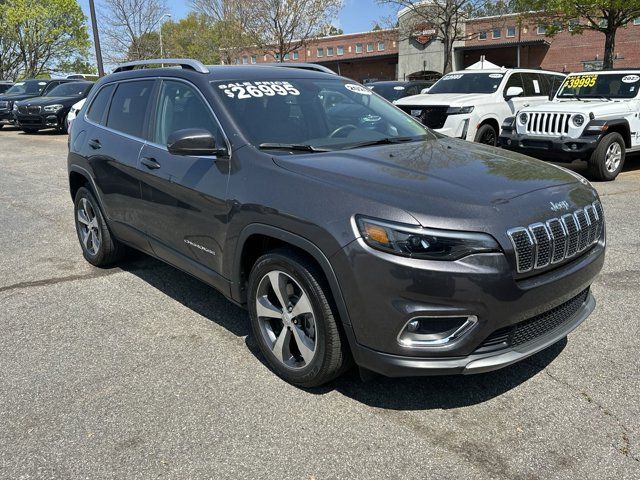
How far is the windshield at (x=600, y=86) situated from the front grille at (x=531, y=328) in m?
7.98

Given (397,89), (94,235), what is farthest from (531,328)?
(397,89)

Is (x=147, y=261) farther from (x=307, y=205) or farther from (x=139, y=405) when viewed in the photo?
(x=307, y=205)

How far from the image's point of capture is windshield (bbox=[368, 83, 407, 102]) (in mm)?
14297

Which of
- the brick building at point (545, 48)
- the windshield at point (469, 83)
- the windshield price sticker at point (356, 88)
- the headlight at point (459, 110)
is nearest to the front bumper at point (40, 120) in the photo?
the windshield at point (469, 83)

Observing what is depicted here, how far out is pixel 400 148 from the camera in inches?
143

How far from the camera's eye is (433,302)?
2566 millimetres

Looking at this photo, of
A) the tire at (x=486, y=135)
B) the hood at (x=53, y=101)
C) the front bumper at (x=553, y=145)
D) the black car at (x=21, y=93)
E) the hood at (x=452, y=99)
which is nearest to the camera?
the front bumper at (x=553, y=145)

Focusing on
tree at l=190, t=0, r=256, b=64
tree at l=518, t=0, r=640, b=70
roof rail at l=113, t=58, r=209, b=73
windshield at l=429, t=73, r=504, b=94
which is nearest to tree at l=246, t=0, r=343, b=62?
tree at l=190, t=0, r=256, b=64

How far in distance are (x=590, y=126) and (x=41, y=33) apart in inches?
1619

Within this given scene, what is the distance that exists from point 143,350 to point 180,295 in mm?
956

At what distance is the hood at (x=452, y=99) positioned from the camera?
34.3ft

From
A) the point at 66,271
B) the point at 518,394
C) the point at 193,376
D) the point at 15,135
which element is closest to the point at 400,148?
the point at 518,394

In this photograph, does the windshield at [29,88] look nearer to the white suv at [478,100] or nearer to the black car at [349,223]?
the white suv at [478,100]

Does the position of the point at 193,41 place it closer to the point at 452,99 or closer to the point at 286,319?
the point at 452,99
